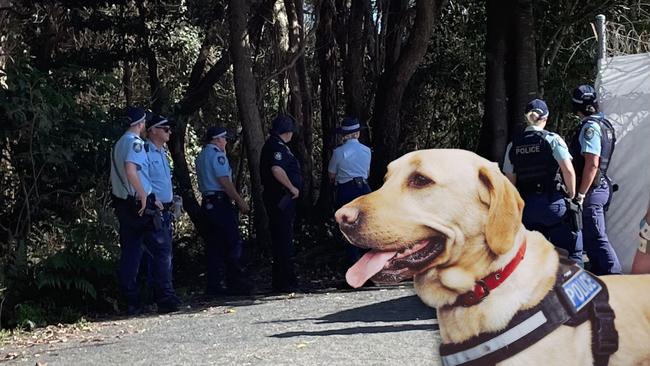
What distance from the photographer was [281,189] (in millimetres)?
8062

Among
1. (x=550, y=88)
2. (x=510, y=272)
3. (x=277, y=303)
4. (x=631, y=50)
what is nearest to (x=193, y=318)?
(x=277, y=303)

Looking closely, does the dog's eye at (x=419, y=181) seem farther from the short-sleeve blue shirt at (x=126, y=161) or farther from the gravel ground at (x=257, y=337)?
the short-sleeve blue shirt at (x=126, y=161)

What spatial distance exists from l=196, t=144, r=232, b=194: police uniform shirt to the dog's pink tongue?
27.6ft

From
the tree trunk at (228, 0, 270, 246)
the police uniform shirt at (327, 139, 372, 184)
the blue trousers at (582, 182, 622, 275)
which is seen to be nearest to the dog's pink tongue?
the blue trousers at (582, 182, 622, 275)

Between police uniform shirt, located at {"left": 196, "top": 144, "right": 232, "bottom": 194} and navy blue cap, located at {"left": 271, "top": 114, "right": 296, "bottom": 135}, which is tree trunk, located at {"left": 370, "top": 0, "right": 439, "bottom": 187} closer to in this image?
police uniform shirt, located at {"left": 196, "top": 144, "right": 232, "bottom": 194}

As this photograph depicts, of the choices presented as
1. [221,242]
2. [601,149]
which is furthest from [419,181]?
[221,242]

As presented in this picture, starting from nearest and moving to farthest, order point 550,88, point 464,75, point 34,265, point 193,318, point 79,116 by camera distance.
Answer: point 193,318, point 34,265, point 79,116, point 550,88, point 464,75

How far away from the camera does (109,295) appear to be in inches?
400

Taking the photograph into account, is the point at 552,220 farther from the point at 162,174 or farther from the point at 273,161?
the point at 162,174

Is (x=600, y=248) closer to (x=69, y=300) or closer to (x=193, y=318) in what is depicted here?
(x=193, y=318)

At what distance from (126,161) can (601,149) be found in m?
5.01

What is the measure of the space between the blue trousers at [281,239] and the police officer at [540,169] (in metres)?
5.20

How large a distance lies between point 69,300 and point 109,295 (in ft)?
1.50

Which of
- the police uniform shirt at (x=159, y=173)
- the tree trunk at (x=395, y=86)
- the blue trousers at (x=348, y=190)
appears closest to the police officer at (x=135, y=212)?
the police uniform shirt at (x=159, y=173)
